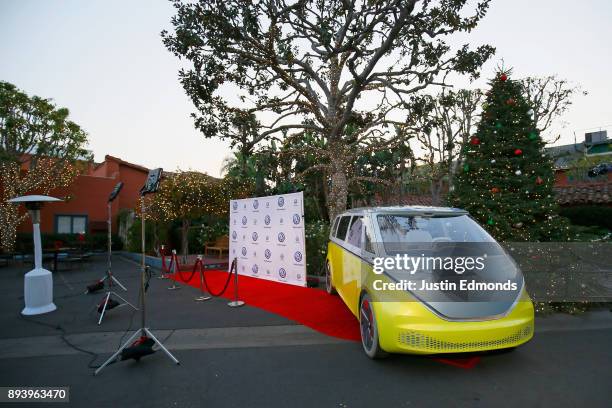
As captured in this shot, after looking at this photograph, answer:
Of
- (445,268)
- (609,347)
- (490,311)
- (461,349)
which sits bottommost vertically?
(609,347)

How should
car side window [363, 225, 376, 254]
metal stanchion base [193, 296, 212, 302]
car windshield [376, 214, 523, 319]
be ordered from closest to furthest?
car windshield [376, 214, 523, 319], car side window [363, 225, 376, 254], metal stanchion base [193, 296, 212, 302]

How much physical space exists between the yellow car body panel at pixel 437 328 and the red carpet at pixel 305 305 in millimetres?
716

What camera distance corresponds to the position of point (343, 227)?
6195 mm

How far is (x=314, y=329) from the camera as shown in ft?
17.8

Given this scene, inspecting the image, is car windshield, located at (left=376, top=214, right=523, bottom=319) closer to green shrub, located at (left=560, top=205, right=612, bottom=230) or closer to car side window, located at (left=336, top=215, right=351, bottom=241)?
car side window, located at (left=336, top=215, right=351, bottom=241)

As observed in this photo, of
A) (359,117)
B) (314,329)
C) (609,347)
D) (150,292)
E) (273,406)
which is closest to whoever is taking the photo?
(273,406)

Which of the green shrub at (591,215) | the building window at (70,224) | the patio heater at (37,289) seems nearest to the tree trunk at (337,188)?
the patio heater at (37,289)

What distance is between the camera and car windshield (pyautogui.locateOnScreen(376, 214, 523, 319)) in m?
3.60

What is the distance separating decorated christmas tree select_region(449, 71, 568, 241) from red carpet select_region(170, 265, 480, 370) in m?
3.71

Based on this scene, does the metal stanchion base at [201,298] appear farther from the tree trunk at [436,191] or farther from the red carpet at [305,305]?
the tree trunk at [436,191]

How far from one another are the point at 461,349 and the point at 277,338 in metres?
2.69

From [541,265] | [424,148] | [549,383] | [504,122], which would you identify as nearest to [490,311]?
[549,383]

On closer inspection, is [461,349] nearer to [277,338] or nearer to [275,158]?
[277,338]

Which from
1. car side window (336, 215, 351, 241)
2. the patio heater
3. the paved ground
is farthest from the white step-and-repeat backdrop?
the patio heater
